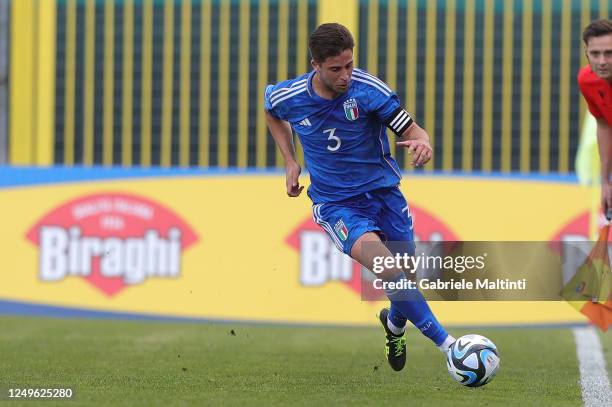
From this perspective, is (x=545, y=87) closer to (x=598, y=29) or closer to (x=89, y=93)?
(x=89, y=93)

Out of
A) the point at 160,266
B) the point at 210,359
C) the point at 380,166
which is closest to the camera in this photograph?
the point at 380,166

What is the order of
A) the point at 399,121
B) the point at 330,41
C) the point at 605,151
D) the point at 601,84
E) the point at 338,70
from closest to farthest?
the point at 330,41, the point at 338,70, the point at 399,121, the point at 601,84, the point at 605,151

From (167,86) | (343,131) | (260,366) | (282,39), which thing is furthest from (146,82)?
(343,131)

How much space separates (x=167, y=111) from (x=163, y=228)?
3.98 ft

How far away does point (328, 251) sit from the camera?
1187cm

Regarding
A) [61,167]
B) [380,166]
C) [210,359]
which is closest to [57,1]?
[61,167]

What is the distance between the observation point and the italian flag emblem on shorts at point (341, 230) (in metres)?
6.99

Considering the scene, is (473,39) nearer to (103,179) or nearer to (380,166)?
(103,179)

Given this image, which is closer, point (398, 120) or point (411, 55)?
point (398, 120)

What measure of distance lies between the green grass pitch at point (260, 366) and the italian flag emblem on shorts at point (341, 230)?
754mm

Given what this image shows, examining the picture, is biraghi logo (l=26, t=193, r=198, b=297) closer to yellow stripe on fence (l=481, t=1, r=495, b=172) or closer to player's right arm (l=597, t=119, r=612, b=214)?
yellow stripe on fence (l=481, t=1, r=495, b=172)

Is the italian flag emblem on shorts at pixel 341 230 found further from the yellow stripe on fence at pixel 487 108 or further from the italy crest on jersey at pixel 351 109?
the yellow stripe on fence at pixel 487 108

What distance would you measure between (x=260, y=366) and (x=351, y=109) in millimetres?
1777

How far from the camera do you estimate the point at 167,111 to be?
12.6 m
